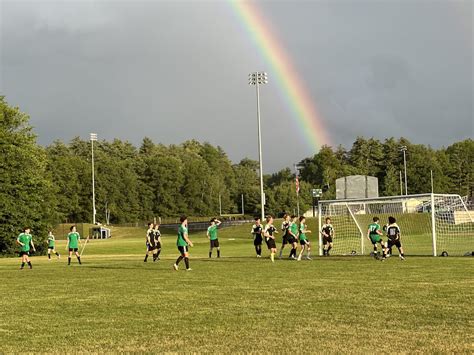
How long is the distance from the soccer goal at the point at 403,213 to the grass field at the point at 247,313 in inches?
510

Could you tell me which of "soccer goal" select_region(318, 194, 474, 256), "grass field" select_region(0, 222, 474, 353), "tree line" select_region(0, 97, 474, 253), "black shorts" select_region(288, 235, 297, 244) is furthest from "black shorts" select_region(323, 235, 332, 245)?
"tree line" select_region(0, 97, 474, 253)

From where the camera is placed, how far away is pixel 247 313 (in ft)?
38.4

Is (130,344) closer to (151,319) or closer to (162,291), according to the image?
(151,319)

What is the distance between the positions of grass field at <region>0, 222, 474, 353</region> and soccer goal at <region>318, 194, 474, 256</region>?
13.0 m

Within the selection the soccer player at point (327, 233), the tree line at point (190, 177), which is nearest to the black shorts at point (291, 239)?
the soccer player at point (327, 233)

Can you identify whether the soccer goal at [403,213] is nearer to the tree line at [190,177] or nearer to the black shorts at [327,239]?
the black shorts at [327,239]

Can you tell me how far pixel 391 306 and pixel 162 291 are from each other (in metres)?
6.51

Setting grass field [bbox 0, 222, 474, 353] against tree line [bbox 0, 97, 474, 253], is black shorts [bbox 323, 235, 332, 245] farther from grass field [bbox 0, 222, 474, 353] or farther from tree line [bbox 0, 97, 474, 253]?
tree line [bbox 0, 97, 474, 253]

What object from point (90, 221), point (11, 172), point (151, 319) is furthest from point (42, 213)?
point (90, 221)

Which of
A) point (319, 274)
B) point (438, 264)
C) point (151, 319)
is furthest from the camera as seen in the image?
point (438, 264)

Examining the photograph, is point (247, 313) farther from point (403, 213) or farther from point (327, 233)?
point (403, 213)

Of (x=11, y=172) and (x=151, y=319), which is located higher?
(x=11, y=172)

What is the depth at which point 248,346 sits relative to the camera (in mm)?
8695

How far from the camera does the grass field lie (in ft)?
29.3
